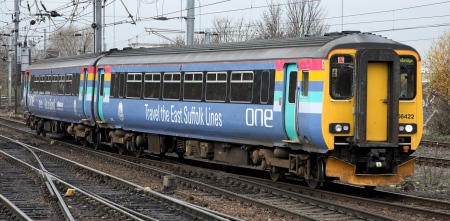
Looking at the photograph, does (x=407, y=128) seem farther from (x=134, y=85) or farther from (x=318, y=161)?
(x=134, y=85)

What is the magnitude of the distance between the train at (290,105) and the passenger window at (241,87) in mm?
22

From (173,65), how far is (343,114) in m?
6.68

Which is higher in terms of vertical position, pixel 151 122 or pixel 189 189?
pixel 151 122

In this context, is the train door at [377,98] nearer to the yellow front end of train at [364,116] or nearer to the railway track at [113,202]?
the yellow front end of train at [364,116]

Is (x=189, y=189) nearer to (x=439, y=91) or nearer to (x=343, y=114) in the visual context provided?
(x=343, y=114)

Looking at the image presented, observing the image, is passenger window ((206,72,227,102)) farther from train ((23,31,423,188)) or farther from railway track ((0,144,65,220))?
railway track ((0,144,65,220))

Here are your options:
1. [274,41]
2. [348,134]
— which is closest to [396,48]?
[348,134]

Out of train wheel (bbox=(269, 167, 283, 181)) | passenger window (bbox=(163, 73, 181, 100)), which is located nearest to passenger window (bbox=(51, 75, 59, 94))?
passenger window (bbox=(163, 73, 181, 100))

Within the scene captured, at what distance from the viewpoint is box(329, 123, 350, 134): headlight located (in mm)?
13727

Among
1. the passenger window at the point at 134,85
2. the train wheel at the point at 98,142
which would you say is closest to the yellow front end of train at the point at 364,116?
the passenger window at the point at 134,85

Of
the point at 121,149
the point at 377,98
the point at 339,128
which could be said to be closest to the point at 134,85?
the point at 121,149

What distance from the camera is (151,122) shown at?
67.2 feet

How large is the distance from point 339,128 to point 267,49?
2887mm

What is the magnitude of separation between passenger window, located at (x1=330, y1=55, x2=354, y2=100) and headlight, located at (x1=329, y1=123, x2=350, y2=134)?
0.50 metres
